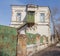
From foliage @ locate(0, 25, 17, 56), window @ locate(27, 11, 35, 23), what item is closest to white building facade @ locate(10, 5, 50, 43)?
window @ locate(27, 11, 35, 23)

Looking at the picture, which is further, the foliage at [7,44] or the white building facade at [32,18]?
the white building facade at [32,18]

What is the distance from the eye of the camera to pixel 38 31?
112 ft

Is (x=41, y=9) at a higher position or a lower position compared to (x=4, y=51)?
higher

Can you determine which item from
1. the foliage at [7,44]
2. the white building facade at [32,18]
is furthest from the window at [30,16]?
the foliage at [7,44]

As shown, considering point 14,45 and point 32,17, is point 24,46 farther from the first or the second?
point 32,17

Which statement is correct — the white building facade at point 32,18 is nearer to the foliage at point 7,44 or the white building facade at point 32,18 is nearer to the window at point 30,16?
the window at point 30,16

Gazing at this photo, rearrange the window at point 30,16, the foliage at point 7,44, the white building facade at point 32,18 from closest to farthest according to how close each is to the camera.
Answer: the foliage at point 7,44, the window at point 30,16, the white building facade at point 32,18

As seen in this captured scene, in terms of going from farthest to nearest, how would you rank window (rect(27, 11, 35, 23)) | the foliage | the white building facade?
the white building facade < window (rect(27, 11, 35, 23)) < the foliage

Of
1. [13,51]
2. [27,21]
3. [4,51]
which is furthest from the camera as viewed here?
[27,21]

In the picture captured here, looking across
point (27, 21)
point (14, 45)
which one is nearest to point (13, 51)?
point (14, 45)

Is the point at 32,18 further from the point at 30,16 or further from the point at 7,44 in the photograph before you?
the point at 7,44

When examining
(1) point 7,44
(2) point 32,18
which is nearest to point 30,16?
(2) point 32,18

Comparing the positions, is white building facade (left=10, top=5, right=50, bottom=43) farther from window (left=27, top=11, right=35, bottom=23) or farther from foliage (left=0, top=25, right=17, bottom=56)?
foliage (left=0, top=25, right=17, bottom=56)

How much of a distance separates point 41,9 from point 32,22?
3.28 m
